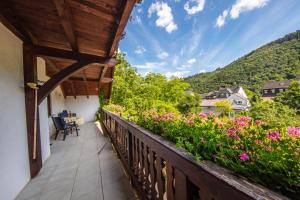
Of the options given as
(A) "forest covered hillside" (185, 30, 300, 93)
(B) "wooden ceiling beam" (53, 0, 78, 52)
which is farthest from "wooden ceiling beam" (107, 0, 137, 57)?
(A) "forest covered hillside" (185, 30, 300, 93)

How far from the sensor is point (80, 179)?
9.46ft

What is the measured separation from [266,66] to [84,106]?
26431 mm

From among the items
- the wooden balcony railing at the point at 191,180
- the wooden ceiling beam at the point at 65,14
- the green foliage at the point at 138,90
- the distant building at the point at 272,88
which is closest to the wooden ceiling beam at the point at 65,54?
the wooden ceiling beam at the point at 65,14

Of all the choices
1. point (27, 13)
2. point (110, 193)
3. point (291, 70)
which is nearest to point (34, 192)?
point (110, 193)

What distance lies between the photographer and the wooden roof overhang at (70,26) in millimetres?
2229

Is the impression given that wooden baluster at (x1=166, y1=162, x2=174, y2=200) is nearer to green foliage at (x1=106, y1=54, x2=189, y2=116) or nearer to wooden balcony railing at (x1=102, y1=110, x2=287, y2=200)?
wooden balcony railing at (x1=102, y1=110, x2=287, y2=200)

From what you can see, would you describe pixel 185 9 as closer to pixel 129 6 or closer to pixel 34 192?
pixel 129 6

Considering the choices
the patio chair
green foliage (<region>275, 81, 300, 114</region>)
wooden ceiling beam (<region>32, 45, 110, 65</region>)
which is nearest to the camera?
wooden ceiling beam (<region>32, 45, 110, 65</region>)

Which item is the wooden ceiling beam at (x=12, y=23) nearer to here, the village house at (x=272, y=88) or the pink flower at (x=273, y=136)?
the pink flower at (x=273, y=136)

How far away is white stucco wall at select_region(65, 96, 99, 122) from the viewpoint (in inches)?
444

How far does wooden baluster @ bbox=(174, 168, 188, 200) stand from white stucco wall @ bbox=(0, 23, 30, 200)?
7.77 ft

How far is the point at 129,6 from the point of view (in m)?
2.05

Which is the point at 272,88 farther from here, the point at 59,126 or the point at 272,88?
the point at 59,126

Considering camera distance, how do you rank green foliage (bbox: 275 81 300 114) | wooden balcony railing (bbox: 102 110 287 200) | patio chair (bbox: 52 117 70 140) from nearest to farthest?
wooden balcony railing (bbox: 102 110 287 200) < green foliage (bbox: 275 81 300 114) < patio chair (bbox: 52 117 70 140)
